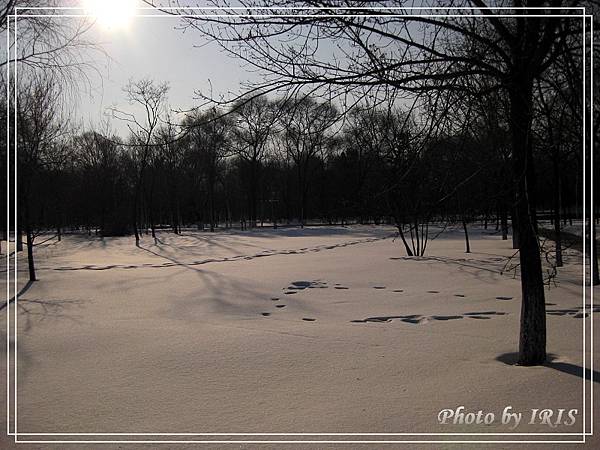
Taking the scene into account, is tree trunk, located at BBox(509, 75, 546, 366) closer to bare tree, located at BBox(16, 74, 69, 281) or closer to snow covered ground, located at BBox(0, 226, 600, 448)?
snow covered ground, located at BBox(0, 226, 600, 448)

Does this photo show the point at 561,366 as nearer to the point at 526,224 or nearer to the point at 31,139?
the point at 526,224

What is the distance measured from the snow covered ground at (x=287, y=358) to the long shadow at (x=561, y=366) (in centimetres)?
3

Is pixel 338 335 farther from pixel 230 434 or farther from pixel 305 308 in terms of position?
pixel 230 434

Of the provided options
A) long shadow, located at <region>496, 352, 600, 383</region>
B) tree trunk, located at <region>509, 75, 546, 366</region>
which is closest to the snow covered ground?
long shadow, located at <region>496, 352, 600, 383</region>

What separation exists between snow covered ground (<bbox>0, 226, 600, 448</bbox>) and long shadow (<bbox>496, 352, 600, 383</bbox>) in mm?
28

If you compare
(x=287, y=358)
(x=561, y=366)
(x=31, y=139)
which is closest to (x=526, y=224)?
(x=561, y=366)

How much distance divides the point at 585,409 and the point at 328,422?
5.40 feet

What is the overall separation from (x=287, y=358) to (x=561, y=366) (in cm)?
229

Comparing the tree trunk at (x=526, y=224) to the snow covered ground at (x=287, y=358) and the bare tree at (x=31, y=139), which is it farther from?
the bare tree at (x=31, y=139)

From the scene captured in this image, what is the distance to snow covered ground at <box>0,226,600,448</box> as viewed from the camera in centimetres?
365

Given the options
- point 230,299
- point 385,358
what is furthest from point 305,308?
point 385,358

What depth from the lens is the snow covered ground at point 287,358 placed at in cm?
365

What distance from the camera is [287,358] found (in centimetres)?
508

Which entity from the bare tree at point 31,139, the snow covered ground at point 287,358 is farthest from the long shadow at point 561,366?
the bare tree at point 31,139
